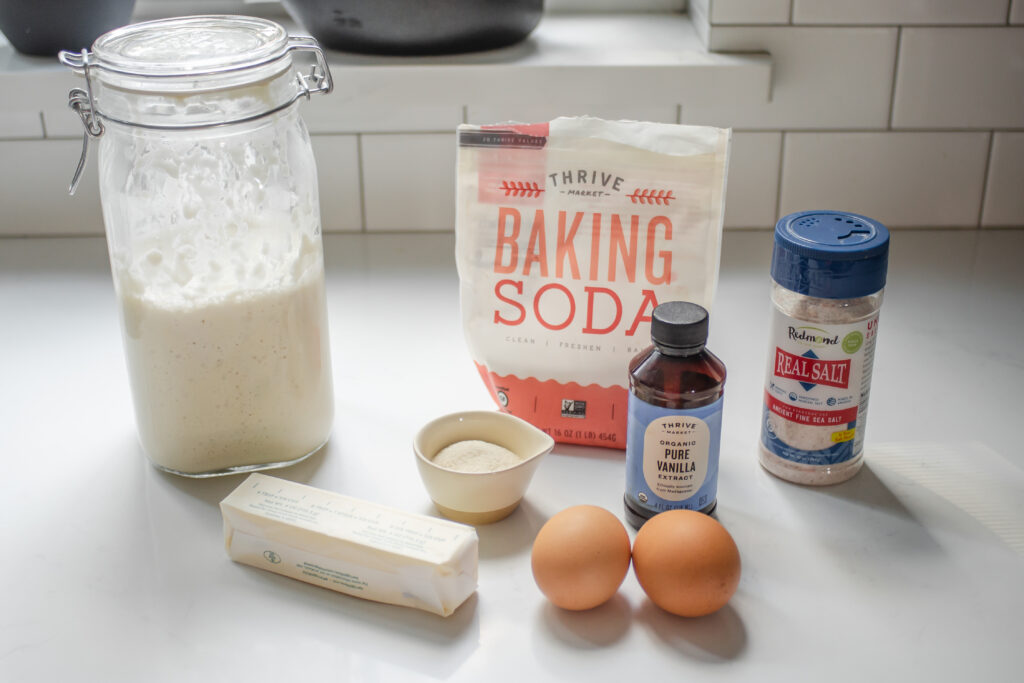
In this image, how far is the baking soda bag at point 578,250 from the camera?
81 centimetres

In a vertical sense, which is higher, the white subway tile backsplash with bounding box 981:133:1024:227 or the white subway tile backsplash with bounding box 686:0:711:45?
the white subway tile backsplash with bounding box 686:0:711:45

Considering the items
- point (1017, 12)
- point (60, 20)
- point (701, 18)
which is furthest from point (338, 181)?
point (1017, 12)

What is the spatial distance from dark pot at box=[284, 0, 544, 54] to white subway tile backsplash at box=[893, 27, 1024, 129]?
445 millimetres

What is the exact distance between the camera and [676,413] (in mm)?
726

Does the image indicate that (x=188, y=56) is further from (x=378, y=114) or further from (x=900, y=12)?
(x=900, y=12)

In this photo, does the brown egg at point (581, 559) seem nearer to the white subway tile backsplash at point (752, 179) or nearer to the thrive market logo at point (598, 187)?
the thrive market logo at point (598, 187)

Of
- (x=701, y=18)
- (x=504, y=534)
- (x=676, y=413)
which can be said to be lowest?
(x=504, y=534)

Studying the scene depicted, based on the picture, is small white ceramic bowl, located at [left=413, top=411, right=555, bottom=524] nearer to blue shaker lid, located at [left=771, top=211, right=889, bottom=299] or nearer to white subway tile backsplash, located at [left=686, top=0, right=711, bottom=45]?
blue shaker lid, located at [left=771, top=211, right=889, bottom=299]

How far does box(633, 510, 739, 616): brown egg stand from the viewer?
65cm

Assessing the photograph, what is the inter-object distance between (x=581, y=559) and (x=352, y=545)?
15cm

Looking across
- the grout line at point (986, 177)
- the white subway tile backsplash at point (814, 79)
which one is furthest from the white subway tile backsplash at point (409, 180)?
the grout line at point (986, 177)

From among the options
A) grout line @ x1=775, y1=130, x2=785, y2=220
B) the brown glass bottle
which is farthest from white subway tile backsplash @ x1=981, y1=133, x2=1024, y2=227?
the brown glass bottle

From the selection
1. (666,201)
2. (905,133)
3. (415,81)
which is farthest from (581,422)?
(905,133)

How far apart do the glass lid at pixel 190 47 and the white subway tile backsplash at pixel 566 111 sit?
0.45 meters
